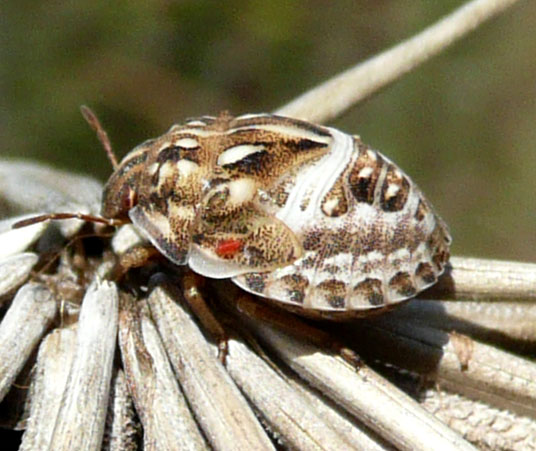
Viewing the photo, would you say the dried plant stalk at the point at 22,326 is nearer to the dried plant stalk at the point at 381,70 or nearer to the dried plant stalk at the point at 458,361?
the dried plant stalk at the point at 458,361

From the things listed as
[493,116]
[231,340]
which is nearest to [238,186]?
[231,340]


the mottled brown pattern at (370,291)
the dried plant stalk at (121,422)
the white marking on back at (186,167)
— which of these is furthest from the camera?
the white marking on back at (186,167)

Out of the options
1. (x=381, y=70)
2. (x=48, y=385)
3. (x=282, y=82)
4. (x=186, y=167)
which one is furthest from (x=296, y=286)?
(x=282, y=82)

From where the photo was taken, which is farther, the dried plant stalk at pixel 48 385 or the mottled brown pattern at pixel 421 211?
the mottled brown pattern at pixel 421 211

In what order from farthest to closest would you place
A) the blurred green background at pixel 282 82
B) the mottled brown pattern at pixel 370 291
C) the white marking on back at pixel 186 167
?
the blurred green background at pixel 282 82
the white marking on back at pixel 186 167
the mottled brown pattern at pixel 370 291

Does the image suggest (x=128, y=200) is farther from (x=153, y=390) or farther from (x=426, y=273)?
(x=426, y=273)

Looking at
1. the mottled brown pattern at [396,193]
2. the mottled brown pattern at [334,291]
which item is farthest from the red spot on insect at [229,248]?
the mottled brown pattern at [396,193]

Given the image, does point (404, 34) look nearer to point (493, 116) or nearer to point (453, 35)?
point (493, 116)

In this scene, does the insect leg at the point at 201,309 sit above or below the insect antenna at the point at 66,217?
below
